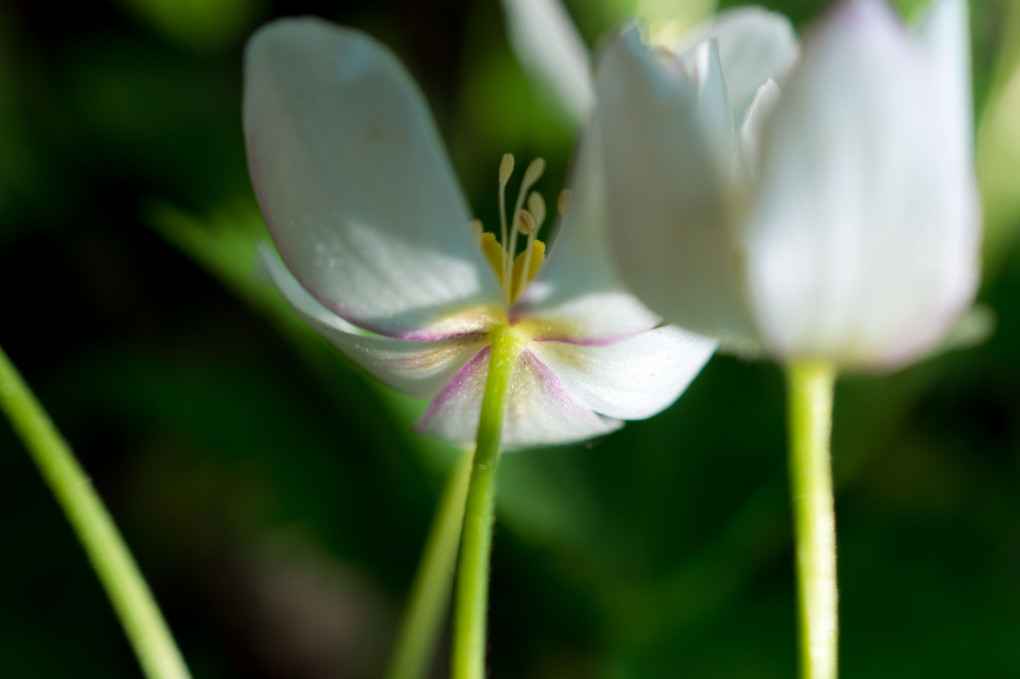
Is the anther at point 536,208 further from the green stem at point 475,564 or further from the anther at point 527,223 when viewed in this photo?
the green stem at point 475,564

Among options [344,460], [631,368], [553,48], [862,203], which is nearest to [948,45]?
[862,203]

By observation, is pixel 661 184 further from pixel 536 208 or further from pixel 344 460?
pixel 344 460

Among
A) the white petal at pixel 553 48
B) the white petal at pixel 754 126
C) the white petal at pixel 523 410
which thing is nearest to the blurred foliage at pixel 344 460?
the white petal at pixel 553 48

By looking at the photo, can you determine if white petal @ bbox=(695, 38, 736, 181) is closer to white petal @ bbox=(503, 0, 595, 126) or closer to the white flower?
the white flower

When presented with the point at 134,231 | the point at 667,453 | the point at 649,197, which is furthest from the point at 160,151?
the point at 649,197

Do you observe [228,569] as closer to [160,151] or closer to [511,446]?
[160,151]

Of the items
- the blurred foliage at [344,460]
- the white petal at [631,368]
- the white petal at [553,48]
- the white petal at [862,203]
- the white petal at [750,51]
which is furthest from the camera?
the blurred foliage at [344,460]
